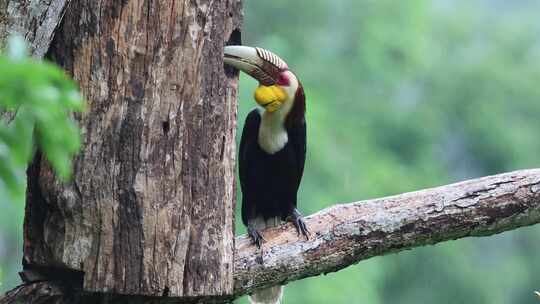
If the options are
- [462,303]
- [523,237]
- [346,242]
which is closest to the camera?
[346,242]

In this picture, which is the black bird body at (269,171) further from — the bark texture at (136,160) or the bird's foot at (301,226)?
the bark texture at (136,160)

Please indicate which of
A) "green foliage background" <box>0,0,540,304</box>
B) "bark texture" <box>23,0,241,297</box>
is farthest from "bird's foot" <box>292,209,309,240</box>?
"green foliage background" <box>0,0,540,304</box>

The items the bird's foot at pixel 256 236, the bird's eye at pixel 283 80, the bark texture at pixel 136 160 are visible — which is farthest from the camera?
the bird's eye at pixel 283 80

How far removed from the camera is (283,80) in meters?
4.44

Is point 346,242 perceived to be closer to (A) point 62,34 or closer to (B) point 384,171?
(A) point 62,34

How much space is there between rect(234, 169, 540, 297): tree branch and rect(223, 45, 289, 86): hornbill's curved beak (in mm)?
592

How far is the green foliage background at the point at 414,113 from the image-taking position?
14.2 metres

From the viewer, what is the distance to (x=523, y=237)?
16359 mm

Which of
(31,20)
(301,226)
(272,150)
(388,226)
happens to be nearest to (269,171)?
(272,150)

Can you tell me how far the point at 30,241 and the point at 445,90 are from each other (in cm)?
1335

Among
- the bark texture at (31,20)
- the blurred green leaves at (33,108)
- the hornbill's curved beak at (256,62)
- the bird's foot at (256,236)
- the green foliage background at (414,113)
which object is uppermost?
the green foliage background at (414,113)

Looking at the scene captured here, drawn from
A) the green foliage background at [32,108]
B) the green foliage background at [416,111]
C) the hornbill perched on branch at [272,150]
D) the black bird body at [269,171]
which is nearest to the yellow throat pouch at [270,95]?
the hornbill perched on branch at [272,150]

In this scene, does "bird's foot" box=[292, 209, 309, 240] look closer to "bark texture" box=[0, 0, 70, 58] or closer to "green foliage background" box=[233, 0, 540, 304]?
"bark texture" box=[0, 0, 70, 58]

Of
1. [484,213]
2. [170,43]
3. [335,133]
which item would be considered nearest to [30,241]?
[170,43]
